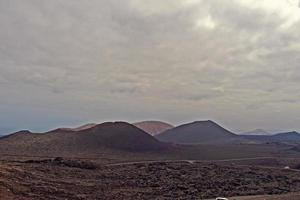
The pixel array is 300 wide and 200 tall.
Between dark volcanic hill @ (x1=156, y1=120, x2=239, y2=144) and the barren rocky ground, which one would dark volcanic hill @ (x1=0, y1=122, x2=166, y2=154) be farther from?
dark volcanic hill @ (x1=156, y1=120, x2=239, y2=144)

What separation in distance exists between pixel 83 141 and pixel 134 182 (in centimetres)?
4444

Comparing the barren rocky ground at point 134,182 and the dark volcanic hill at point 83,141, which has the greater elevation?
the dark volcanic hill at point 83,141

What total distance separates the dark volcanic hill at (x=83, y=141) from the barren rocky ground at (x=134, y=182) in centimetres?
2608

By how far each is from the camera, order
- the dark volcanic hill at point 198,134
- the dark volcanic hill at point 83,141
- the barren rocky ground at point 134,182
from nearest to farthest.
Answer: the barren rocky ground at point 134,182, the dark volcanic hill at point 83,141, the dark volcanic hill at point 198,134

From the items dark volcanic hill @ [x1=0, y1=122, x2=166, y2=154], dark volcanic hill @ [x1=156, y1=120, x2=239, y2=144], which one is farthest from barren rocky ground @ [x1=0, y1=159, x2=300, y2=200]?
dark volcanic hill @ [x1=156, y1=120, x2=239, y2=144]

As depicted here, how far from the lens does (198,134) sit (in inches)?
6383

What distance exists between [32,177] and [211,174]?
1872 cm

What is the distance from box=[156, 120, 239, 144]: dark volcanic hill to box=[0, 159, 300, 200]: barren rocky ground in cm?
10085

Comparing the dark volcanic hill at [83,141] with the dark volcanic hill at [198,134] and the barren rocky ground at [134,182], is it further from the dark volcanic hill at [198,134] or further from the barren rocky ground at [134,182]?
the dark volcanic hill at [198,134]

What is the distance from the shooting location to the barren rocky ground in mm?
29188

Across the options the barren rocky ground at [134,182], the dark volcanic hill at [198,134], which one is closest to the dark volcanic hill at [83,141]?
the barren rocky ground at [134,182]

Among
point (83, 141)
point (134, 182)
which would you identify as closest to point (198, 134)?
point (83, 141)

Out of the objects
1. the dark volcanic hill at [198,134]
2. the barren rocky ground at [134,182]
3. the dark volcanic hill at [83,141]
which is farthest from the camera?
the dark volcanic hill at [198,134]

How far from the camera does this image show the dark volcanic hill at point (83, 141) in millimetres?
72438
